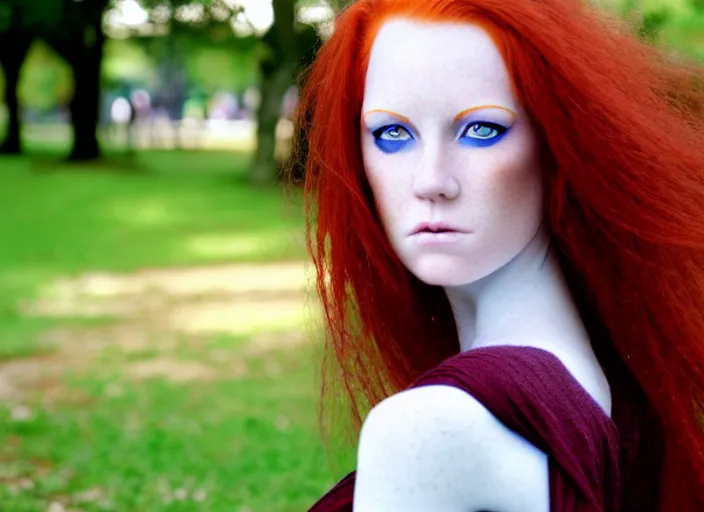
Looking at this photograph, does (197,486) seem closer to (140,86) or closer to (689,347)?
(689,347)

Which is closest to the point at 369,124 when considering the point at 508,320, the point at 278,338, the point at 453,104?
the point at 453,104

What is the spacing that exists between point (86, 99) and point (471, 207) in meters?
23.1

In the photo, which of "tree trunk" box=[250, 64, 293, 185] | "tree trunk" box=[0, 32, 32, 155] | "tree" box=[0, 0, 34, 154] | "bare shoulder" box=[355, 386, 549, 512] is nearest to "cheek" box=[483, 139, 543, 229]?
"bare shoulder" box=[355, 386, 549, 512]

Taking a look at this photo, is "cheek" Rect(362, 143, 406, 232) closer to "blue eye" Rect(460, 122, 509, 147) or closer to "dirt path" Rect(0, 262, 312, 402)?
"blue eye" Rect(460, 122, 509, 147)

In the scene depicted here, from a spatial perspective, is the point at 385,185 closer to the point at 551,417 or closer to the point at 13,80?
the point at 551,417

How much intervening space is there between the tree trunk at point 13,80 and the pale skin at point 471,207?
2604cm

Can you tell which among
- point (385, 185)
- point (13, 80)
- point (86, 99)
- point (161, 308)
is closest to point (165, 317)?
point (161, 308)

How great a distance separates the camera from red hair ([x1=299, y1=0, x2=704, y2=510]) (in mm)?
1528

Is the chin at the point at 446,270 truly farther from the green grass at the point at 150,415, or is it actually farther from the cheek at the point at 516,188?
the green grass at the point at 150,415

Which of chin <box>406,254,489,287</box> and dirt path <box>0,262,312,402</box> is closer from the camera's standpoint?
chin <box>406,254,489,287</box>

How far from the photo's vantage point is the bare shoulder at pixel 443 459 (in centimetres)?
135

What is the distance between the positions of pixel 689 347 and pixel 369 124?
63 centimetres

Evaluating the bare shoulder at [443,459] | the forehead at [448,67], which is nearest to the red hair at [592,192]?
the forehead at [448,67]

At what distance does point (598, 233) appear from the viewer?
1648 millimetres
